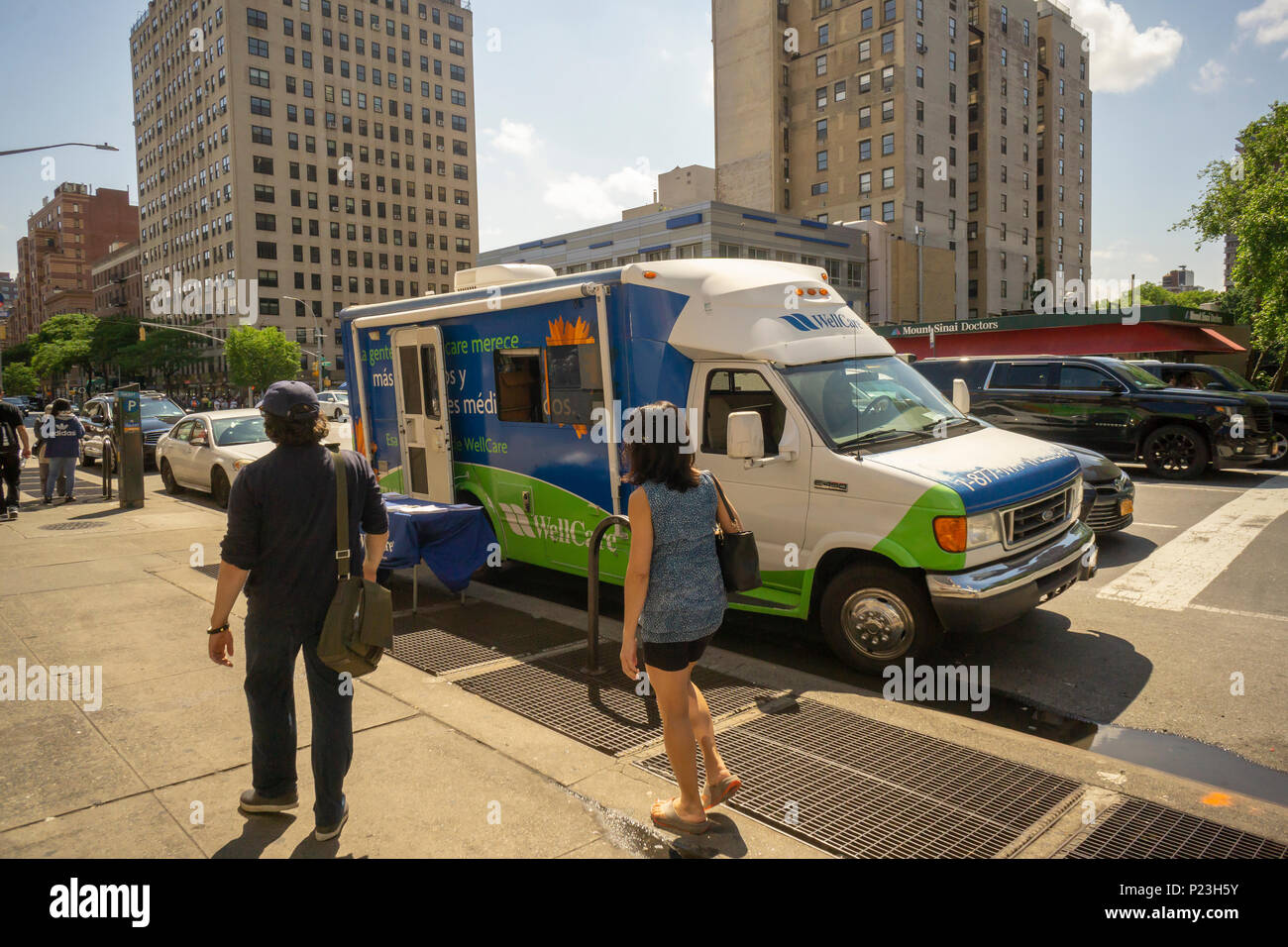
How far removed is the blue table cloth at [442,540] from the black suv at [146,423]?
13796mm

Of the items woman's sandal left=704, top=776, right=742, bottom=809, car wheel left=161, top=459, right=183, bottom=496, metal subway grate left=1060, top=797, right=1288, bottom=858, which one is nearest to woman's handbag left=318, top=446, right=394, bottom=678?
woman's sandal left=704, top=776, right=742, bottom=809

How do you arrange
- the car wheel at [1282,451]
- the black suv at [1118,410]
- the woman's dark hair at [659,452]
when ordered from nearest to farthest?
the woman's dark hair at [659,452] < the black suv at [1118,410] < the car wheel at [1282,451]

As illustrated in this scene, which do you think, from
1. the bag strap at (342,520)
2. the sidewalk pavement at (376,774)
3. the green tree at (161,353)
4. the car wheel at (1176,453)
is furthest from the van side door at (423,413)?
the green tree at (161,353)

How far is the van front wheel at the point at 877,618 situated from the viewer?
5.49m

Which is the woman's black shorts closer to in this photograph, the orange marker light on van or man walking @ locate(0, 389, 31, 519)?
the orange marker light on van

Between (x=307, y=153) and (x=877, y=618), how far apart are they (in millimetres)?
94635

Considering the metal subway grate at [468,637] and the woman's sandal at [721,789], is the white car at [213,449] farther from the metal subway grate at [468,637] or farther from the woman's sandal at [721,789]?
the woman's sandal at [721,789]

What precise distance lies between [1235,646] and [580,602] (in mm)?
5008

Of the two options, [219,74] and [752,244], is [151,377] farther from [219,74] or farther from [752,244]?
[752,244]

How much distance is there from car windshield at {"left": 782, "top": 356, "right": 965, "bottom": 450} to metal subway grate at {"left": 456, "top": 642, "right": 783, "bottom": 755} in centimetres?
177

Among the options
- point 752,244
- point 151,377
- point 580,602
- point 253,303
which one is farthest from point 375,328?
point 151,377

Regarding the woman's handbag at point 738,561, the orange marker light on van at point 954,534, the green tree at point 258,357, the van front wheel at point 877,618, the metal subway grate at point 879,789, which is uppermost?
the green tree at point 258,357

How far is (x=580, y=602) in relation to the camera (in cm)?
Answer: 792
